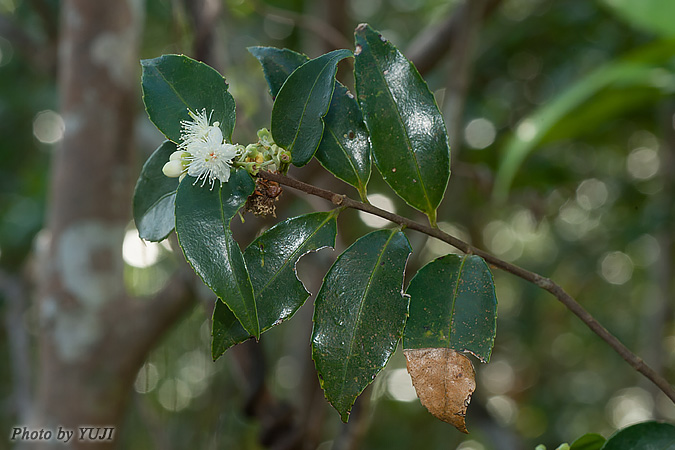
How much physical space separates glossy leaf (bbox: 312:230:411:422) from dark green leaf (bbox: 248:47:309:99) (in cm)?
11

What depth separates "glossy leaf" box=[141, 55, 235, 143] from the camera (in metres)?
0.32

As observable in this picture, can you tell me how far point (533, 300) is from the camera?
2.14 meters

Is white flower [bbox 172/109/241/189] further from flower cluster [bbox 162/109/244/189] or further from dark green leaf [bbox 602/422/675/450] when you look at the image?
dark green leaf [bbox 602/422/675/450]

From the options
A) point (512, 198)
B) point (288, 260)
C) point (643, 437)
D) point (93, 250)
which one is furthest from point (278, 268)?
point (512, 198)

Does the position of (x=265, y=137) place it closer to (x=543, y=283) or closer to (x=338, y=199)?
(x=338, y=199)

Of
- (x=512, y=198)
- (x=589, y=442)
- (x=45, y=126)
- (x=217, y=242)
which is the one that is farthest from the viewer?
(x=45, y=126)

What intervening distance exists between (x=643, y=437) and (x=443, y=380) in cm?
14

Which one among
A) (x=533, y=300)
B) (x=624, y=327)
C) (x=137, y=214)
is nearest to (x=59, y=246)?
(x=137, y=214)

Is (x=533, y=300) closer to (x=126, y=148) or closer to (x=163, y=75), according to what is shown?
(x=126, y=148)

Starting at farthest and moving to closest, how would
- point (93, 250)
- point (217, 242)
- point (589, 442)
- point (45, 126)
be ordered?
point (45, 126) → point (93, 250) → point (589, 442) → point (217, 242)

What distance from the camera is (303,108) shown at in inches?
13.2

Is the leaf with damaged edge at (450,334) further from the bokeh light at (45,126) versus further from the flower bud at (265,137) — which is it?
the bokeh light at (45,126)

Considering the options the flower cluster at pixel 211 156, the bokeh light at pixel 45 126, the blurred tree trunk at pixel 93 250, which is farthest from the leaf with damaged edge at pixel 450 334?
the bokeh light at pixel 45 126

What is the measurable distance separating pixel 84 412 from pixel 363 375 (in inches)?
26.2
